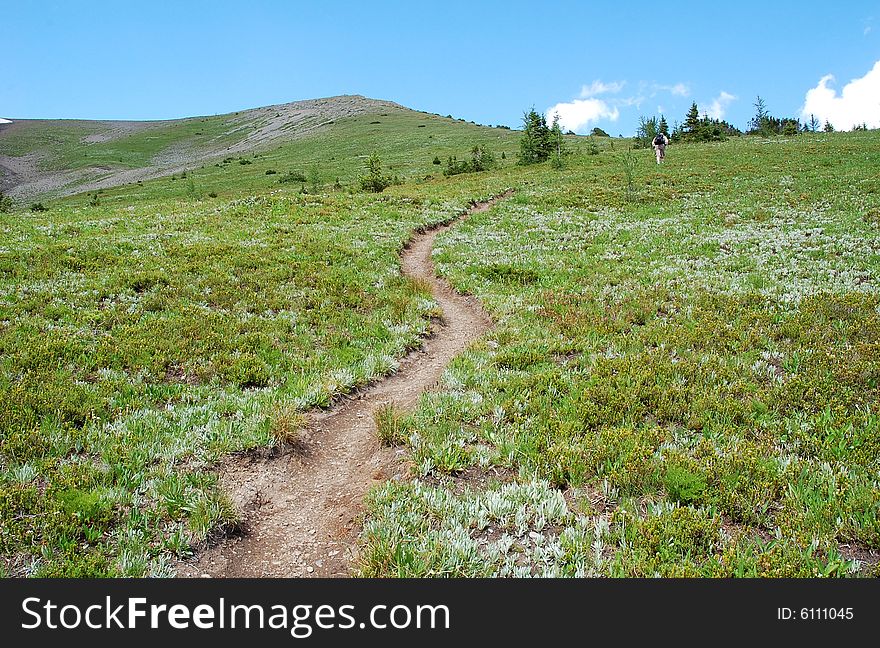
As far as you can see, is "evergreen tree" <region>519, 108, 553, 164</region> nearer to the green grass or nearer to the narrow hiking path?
the green grass

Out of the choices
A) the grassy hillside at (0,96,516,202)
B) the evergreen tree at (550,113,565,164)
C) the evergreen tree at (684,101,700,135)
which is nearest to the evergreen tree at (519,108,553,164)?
the evergreen tree at (550,113,565,164)

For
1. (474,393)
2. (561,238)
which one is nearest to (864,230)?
(561,238)

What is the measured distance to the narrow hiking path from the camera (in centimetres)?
559

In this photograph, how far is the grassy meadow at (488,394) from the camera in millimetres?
5488

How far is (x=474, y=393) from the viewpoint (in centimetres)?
907

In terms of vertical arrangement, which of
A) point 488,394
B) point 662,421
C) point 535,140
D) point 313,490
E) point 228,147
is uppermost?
point 228,147

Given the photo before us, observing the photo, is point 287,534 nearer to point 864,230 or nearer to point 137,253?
point 137,253

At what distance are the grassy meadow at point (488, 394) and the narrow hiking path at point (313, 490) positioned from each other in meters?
0.30

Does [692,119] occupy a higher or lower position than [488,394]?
higher

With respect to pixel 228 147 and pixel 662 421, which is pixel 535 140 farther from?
pixel 228 147

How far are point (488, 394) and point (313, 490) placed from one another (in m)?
3.56

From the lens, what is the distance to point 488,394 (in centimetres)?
905

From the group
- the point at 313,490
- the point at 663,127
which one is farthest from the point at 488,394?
the point at 663,127

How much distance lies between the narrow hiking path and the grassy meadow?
30 cm
